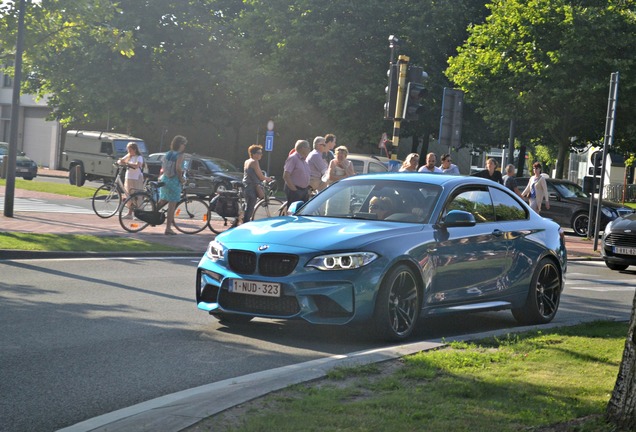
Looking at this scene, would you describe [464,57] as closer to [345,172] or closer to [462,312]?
[345,172]

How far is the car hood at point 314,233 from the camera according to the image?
898cm

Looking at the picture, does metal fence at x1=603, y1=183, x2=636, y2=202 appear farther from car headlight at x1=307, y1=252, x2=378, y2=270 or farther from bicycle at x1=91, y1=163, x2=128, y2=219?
car headlight at x1=307, y1=252, x2=378, y2=270

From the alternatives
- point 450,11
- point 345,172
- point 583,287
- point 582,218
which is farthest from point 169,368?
point 450,11

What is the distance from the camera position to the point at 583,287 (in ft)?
51.0

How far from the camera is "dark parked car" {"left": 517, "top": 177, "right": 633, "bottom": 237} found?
102 feet

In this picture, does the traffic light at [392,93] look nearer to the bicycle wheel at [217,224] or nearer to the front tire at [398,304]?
the bicycle wheel at [217,224]

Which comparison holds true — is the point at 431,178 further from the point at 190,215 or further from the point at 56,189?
the point at 56,189

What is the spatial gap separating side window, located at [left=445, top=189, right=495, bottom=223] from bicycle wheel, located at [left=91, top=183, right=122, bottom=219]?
14.0 metres

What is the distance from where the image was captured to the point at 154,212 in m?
20.8

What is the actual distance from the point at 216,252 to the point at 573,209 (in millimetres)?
23190

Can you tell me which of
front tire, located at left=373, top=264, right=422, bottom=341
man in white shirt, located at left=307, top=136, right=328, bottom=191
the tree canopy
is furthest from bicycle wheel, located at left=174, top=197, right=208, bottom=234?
the tree canopy

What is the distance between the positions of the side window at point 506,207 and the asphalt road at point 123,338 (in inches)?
42.2

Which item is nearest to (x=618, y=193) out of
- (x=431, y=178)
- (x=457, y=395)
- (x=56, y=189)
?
(x=56, y=189)

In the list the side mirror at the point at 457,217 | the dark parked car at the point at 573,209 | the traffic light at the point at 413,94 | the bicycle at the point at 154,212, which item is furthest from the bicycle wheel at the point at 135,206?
the dark parked car at the point at 573,209
